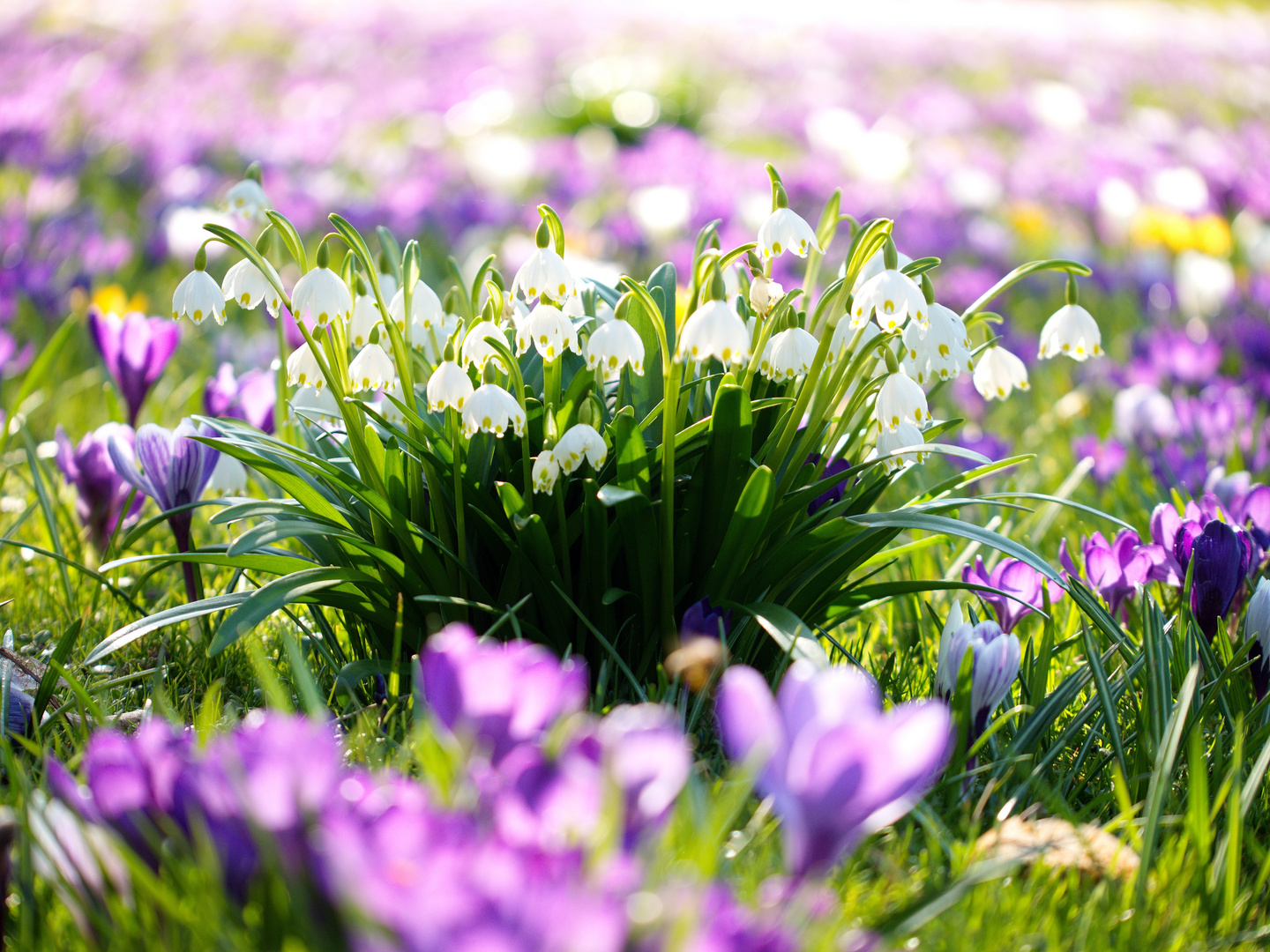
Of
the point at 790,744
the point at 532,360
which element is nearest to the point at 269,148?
the point at 532,360

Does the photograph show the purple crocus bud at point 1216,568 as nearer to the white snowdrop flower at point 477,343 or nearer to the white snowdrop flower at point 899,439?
the white snowdrop flower at point 899,439

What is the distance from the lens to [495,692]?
1.06 meters

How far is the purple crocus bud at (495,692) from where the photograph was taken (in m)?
1.06

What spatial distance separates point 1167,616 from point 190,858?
6.40 ft

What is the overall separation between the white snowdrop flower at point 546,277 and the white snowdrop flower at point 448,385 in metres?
0.15

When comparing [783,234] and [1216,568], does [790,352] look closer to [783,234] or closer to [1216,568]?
[783,234]

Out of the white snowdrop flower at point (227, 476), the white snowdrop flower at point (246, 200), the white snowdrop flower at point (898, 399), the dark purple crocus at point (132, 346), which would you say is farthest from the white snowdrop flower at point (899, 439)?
the dark purple crocus at point (132, 346)

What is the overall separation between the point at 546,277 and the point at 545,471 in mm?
285

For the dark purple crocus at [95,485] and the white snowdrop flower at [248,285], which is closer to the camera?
the white snowdrop flower at [248,285]

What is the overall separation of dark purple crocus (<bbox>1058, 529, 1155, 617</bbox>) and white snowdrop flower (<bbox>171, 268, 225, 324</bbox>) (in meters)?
1.53

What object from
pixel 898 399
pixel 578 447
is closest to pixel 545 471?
pixel 578 447

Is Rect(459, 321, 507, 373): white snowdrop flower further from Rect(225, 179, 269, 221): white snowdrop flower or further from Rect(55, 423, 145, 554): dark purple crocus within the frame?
Rect(55, 423, 145, 554): dark purple crocus

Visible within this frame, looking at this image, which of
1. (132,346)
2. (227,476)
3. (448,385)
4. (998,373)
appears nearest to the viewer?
(448,385)

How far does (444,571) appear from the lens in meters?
1.75
